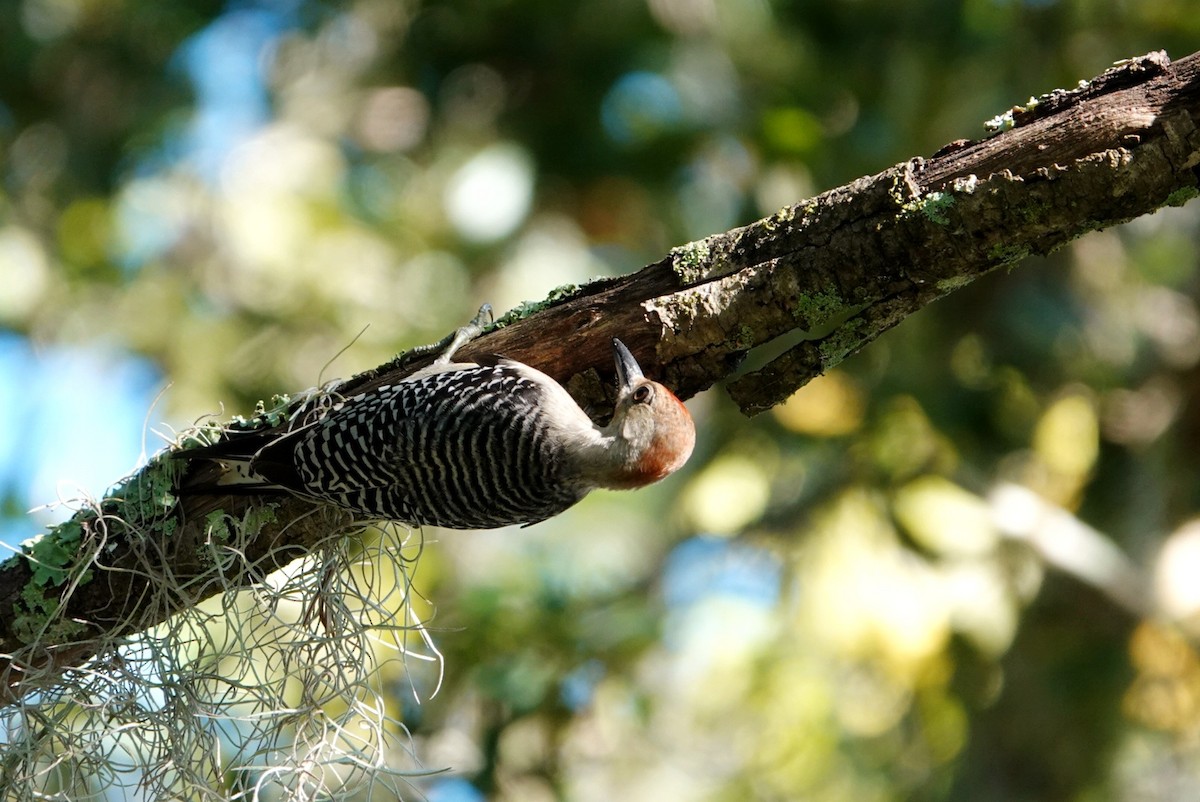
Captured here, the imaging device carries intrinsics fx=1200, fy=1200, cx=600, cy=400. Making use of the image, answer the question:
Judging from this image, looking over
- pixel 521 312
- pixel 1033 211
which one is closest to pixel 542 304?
pixel 521 312

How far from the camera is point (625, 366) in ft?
12.1

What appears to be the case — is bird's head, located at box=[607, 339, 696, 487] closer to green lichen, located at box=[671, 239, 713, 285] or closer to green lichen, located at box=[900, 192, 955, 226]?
green lichen, located at box=[671, 239, 713, 285]

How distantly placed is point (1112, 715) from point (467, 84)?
7.26 m

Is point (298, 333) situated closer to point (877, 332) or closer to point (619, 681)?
point (619, 681)

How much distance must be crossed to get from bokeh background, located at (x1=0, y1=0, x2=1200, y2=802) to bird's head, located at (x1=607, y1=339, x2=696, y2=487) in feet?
8.45

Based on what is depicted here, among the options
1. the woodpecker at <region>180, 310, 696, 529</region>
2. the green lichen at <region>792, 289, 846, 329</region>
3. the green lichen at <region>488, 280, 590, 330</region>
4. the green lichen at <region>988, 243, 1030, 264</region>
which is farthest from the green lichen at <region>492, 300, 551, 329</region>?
the green lichen at <region>988, 243, 1030, 264</region>

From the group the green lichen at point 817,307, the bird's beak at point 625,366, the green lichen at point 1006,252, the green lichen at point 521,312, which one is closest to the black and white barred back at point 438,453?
the green lichen at point 521,312

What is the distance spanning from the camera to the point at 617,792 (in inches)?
384

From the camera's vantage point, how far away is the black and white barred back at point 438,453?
3736mm

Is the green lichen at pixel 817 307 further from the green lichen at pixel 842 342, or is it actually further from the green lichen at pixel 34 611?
the green lichen at pixel 34 611

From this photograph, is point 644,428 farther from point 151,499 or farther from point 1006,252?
point 151,499

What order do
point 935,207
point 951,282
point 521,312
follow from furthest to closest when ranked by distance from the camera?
point 521,312
point 951,282
point 935,207

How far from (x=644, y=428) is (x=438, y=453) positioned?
0.67 metres

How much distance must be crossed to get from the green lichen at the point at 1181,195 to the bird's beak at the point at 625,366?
1522 millimetres
